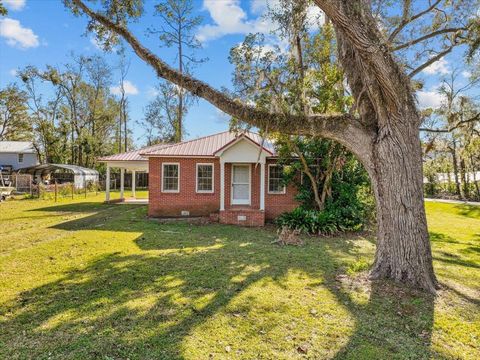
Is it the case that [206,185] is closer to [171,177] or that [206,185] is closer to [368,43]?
[171,177]

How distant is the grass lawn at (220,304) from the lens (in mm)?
3484

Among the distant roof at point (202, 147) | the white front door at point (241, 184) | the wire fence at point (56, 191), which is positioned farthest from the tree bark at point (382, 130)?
the wire fence at point (56, 191)

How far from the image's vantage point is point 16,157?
36.2 m

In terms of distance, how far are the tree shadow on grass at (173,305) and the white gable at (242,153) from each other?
5658mm

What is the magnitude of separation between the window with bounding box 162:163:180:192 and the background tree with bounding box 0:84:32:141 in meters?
34.5

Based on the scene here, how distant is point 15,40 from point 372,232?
89.1 ft

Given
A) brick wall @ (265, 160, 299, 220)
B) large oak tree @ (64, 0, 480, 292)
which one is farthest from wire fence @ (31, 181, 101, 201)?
large oak tree @ (64, 0, 480, 292)

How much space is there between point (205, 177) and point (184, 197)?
54.3 inches

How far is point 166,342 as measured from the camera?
354 cm

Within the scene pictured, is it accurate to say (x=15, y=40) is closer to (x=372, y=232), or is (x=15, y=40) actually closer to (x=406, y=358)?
(x=372, y=232)

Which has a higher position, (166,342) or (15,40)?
(15,40)

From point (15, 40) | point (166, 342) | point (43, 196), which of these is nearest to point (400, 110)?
point (166, 342)

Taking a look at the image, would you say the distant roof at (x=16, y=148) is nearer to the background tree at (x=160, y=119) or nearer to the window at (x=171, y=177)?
the background tree at (x=160, y=119)

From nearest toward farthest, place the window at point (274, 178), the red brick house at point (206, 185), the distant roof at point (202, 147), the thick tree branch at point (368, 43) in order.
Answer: the thick tree branch at point (368, 43)
the distant roof at point (202, 147)
the red brick house at point (206, 185)
the window at point (274, 178)
